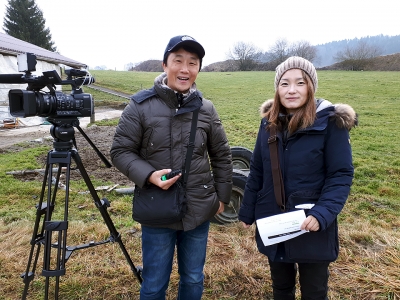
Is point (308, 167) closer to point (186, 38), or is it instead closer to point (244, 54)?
point (186, 38)

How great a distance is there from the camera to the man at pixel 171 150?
79.0 inches

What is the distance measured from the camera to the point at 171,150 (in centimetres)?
203

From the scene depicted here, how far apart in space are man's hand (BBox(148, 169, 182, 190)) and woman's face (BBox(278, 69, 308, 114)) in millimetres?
827

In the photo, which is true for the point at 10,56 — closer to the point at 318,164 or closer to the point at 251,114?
the point at 251,114

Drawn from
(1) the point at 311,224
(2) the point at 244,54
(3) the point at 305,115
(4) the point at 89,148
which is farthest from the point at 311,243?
(2) the point at 244,54

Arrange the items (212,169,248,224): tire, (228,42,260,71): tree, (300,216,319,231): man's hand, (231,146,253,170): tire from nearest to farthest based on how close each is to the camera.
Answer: (300,216,319,231): man's hand → (212,169,248,224): tire → (231,146,253,170): tire → (228,42,260,71): tree

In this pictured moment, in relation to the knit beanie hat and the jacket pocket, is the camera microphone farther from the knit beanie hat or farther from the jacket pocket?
the jacket pocket

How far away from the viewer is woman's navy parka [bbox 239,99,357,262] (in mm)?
1927

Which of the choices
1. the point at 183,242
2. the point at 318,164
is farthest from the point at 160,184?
the point at 318,164

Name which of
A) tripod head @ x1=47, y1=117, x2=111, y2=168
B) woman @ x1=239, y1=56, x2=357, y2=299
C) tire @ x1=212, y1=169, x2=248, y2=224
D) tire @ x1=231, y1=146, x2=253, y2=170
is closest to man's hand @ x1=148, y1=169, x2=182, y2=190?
tripod head @ x1=47, y1=117, x2=111, y2=168

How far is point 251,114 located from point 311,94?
14.1m

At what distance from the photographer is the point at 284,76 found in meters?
2.08

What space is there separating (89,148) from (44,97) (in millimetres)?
7104

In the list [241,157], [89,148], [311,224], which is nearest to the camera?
[311,224]
